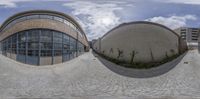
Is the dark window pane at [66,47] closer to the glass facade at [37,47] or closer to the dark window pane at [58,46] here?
the glass facade at [37,47]

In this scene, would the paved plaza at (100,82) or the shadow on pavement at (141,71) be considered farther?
the shadow on pavement at (141,71)

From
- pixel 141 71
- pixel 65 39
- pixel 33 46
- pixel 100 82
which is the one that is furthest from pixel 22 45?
pixel 100 82

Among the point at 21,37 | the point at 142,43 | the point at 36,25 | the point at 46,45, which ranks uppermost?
the point at 36,25

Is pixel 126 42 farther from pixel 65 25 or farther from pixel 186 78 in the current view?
pixel 65 25

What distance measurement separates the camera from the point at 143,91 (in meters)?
16.0

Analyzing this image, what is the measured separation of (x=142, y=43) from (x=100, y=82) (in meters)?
10.1

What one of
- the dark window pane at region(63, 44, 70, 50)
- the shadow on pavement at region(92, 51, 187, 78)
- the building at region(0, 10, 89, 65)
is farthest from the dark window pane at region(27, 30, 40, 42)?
the shadow on pavement at region(92, 51, 187, 78)

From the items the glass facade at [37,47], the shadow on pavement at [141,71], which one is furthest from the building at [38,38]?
the shadow on pavement at [141,71]

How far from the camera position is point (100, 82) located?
59.8 ft

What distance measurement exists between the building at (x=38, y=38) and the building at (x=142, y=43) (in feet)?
35.2

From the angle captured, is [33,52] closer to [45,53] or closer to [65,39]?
[45,53]

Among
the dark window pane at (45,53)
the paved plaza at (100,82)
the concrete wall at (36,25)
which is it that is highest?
the concrete wall at (36,25)

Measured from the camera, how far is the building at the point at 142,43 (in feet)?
87.4

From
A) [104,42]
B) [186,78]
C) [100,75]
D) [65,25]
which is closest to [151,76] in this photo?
[186,78]
